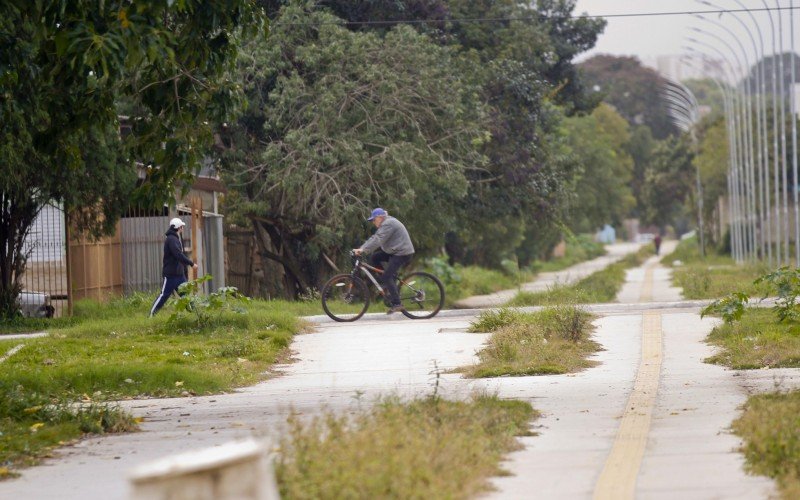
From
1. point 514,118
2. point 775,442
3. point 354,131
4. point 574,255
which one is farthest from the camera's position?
point 574,255

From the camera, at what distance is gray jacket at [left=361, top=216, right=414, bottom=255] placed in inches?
843

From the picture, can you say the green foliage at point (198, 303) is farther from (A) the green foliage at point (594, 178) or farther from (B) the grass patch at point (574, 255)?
(B) the grass patch at point (574, 255)

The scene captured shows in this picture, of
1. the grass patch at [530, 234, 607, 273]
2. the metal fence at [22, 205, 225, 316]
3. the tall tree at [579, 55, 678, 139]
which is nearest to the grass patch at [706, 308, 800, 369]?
the metal fence at [22, 205, 225, 316]

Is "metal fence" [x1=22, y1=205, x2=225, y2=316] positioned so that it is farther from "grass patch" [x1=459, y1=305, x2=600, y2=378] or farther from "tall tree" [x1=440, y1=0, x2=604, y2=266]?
"grass patch" [x1=459, y1=305, x2=600, y2=378]

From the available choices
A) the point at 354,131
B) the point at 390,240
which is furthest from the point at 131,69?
the point at 354,131

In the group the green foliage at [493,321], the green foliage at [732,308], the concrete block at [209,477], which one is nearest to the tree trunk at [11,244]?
the green foliage at [493,321]

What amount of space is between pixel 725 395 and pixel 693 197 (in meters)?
76.2

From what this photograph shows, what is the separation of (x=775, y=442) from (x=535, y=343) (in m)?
7.59

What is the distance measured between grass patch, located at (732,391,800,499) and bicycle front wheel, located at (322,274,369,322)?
42.0 ft

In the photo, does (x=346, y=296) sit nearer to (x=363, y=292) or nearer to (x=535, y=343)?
(x=363, y=292)

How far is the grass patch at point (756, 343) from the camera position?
1353 centimetres

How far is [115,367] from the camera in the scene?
14234 millimetres

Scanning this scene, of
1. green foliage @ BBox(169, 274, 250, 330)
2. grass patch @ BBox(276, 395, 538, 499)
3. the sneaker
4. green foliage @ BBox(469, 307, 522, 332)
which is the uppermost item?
green foliage @ BBox(169, 274, 250, 330)

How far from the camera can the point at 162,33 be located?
11102 mm
